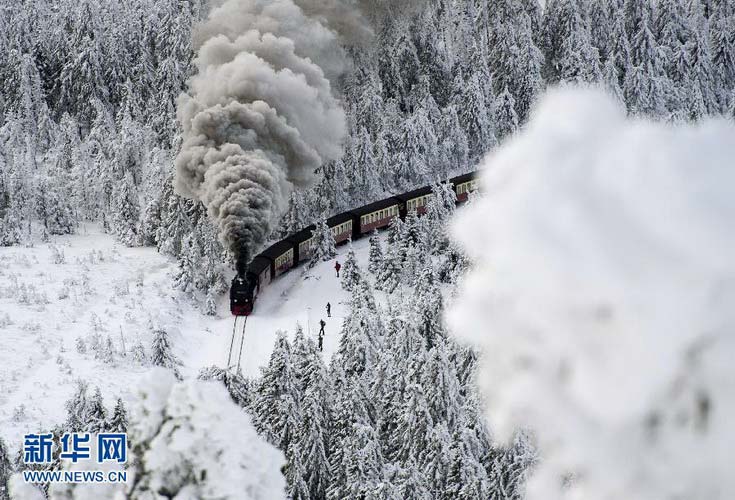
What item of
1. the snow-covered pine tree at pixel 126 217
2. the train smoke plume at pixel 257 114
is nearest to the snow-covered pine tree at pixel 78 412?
the train smoke plume at pixel 257 114

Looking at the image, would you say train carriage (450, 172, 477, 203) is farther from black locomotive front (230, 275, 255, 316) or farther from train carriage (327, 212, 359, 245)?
black locomotive front (230, 275, 255, 316)

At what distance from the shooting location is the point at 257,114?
37.7m

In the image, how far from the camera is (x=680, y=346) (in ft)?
8.64

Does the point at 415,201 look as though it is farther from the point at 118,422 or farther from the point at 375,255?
the point at 118,422

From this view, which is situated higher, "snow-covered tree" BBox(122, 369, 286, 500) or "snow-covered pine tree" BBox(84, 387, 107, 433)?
"snow-covered tree" BBox(122, 369, 286, 500)

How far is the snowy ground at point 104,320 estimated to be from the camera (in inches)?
1041

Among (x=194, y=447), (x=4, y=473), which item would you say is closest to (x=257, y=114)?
(x=4, y=473)

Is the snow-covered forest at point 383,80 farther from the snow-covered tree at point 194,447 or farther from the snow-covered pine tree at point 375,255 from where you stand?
the snow-covered tree at point 194,447

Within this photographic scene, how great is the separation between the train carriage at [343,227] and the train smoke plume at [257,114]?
2.60 metres

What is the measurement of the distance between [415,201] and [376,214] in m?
2.42

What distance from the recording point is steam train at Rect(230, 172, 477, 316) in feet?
108

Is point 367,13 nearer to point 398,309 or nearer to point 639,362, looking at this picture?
point 398,309

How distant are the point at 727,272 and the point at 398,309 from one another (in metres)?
28.0

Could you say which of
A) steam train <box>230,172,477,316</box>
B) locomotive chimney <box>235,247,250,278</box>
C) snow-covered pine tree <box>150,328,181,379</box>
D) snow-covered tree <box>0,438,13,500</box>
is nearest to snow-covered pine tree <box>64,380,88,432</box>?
snow-covered tree <box>0,438,13,500</box>
